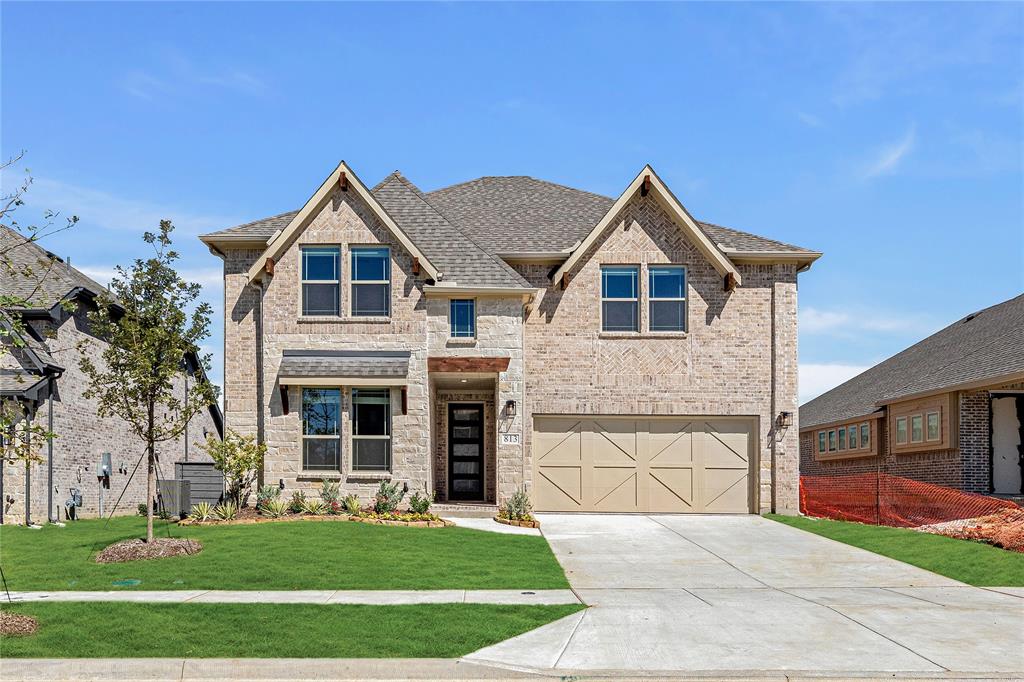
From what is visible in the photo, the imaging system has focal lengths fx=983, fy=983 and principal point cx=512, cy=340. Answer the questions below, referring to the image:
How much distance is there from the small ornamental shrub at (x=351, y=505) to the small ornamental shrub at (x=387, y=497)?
50 cm

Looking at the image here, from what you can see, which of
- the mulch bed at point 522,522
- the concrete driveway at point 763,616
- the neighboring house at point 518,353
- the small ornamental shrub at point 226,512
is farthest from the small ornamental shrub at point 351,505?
the concrete driveway at point 763,616

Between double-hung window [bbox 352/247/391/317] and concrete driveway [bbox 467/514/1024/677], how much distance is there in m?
8.35

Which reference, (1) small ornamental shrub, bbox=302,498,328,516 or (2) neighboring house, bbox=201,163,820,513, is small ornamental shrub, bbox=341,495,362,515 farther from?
(2) neighboring house, bbox=201,163,820,513

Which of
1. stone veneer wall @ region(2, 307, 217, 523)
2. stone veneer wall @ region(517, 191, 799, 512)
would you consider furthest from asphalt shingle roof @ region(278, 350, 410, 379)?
stone veneer wall @ region(2, 307, 217, 523)

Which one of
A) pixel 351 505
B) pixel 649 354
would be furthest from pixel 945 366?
pixel 351 505

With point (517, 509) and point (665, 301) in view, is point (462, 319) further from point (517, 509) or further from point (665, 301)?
point (665, 301)

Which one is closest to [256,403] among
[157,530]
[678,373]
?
[157,530]

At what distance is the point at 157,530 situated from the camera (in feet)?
67.6

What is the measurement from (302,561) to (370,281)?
389 inches

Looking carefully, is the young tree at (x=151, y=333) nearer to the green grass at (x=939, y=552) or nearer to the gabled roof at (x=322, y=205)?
the gabled roof at (x=322, y=205)

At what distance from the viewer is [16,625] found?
11.6 m

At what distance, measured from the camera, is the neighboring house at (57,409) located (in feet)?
79.4

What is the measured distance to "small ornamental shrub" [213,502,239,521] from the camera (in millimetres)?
22203

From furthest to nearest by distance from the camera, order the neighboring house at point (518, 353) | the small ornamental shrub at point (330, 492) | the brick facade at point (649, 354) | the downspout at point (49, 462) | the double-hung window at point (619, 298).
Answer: the double-hung window at point (619, 298) < the brick facade at point (649, 354) < the downspout at point (49, 462) < the neighboring house at point (518, 353) < the small ornamental shrub at point (330, 492)
